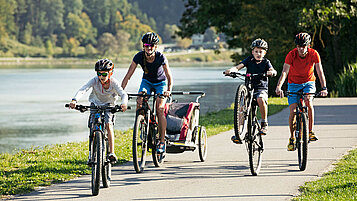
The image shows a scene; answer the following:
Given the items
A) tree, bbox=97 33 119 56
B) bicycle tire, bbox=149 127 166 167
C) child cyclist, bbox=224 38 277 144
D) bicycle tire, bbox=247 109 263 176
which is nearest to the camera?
bicycle tire, bbox=247 109 263 176

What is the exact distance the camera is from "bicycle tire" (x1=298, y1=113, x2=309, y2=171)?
902 centimetres

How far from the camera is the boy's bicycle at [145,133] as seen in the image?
9078 millimetres

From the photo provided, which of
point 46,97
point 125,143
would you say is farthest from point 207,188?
point 46,97

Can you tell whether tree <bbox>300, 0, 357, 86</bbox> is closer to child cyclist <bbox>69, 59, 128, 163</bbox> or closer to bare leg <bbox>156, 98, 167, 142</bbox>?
bare leg <bbox>156, 98, 167, 142</bbox>

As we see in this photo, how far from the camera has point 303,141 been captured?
29.8 feet

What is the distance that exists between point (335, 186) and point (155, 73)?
3224 millimetres

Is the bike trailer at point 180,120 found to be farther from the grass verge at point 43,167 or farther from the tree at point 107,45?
the tree at point 107,45

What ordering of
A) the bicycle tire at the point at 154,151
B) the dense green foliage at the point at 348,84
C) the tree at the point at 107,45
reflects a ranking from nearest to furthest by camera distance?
1. the bicycle tire at the point at 154,151
2. the dense green foliage at the point at 348,84
3. the tree at the point at 107,45

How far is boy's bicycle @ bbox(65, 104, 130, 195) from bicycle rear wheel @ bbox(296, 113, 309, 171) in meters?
2.71

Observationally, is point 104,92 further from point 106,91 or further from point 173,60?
point 173,60

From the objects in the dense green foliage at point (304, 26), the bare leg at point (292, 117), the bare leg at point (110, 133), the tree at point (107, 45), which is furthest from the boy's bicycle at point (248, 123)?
the tree at point (107, 45)

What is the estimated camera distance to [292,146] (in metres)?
9.55

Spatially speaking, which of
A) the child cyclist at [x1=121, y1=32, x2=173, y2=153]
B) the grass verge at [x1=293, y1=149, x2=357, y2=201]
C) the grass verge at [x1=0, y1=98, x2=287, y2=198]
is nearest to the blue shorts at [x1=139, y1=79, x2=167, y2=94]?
the child cyclist at [x1=121, y1=32, x2=173, y2=153]

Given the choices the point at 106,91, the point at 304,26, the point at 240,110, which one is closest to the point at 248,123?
the point at 240,110
